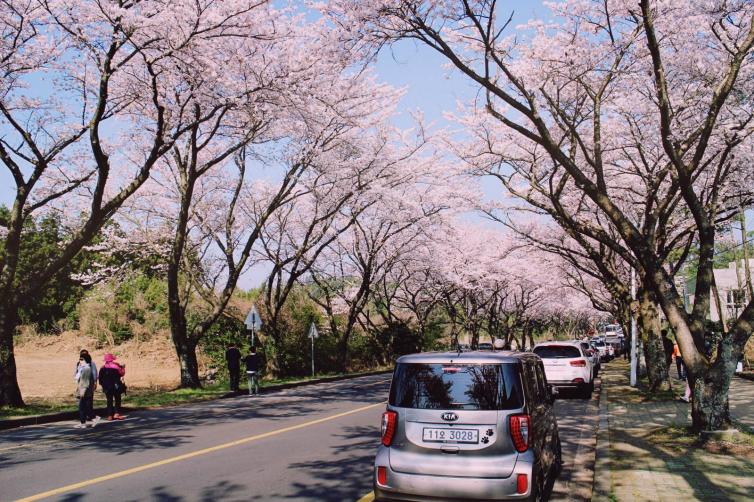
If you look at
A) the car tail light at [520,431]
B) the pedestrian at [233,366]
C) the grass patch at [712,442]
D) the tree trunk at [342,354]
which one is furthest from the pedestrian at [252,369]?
the car tail light at [520,431]

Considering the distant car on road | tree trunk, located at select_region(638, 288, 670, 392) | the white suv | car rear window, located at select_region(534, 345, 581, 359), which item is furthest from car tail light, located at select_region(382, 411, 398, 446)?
the distant car on road

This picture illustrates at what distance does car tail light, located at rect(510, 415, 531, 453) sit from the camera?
222 inches

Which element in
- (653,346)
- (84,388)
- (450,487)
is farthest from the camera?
(653,346)

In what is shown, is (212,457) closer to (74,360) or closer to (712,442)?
(712,442)

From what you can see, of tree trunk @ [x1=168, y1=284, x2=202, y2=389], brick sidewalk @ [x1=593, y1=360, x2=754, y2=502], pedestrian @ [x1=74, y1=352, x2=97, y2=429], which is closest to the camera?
brick sidewalk @ [x1=593, y1=360, x2=754, y2=502]

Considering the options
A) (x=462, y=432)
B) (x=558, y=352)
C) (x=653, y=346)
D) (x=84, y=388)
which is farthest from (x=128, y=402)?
(x=653, y=346)

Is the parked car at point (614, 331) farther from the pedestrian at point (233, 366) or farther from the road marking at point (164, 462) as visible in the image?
the road marking at point (164, 462)

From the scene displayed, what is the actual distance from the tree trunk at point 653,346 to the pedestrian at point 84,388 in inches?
578

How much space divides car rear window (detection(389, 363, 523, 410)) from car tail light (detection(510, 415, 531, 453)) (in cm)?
12

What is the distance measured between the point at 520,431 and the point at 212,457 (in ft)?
17.5

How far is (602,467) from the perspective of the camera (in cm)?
838

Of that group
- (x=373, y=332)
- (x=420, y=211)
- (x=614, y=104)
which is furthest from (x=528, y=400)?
(x=373, y=332)

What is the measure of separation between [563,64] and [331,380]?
19.8m

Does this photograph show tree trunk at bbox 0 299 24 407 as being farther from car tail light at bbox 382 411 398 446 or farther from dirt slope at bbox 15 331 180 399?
car tail light at bbox 382 411 398 446
